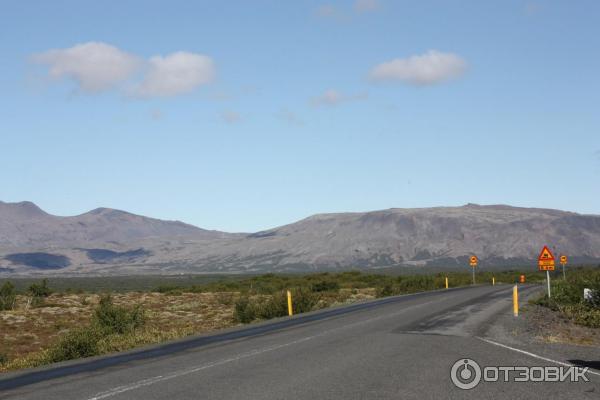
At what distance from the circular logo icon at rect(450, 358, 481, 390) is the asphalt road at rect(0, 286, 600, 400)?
0.14 m

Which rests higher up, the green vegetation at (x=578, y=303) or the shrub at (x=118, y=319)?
the green vegetation at (x=578, y=303)

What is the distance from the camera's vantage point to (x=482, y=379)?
11.2 m

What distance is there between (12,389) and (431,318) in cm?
1523

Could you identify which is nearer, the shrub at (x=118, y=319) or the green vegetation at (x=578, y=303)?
the green vegetation at (x=578, y=303)

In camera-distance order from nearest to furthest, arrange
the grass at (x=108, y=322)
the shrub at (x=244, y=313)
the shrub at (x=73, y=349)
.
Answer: the shrub at (x=73, y=349) < the grass at (x=108, y=322) < the shrub at (x=244, y=313)

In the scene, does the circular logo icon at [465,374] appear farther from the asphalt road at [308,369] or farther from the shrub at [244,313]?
the shrub at [244,313]

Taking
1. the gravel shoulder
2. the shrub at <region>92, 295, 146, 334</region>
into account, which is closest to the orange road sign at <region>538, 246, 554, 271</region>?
the gravel shoulder

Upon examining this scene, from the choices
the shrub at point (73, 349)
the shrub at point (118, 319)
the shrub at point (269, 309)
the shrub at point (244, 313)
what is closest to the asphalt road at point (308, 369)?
the shrub at point (73, 349)

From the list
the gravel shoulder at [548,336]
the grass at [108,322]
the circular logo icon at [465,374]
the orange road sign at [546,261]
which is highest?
the orange road sign at [546,261]

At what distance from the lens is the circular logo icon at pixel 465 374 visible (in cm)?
1076

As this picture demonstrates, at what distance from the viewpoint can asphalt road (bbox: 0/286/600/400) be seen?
10.2 m

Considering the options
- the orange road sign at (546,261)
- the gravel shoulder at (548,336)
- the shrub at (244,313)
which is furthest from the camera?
the shrub at (244,313)

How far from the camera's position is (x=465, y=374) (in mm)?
11594

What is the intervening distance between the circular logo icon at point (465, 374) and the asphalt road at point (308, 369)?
0.14 metres
